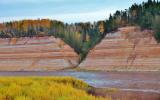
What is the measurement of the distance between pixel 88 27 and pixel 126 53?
4465cm

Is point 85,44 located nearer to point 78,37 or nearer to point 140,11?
point 78,37

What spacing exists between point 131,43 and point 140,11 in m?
17.4

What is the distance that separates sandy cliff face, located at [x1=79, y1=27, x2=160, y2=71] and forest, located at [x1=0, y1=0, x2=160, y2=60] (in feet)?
7.06

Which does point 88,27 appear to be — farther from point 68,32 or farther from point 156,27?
point 156,27

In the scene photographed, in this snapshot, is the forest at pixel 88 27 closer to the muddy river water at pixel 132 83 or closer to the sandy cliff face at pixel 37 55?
the sandy cliff face at pixel 37 55

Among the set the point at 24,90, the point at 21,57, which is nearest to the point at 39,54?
the point at 21,57

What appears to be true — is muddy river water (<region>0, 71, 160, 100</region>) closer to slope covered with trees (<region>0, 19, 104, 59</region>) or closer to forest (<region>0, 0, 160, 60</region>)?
forest (<region>0, 0, 160, 60</region>)

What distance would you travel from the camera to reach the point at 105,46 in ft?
329

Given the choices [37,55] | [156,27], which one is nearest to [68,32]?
[37,55]

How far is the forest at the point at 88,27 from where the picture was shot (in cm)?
10404

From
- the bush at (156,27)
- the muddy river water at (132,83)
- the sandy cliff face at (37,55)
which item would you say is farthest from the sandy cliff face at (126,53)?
the muddy river water at (132,83)

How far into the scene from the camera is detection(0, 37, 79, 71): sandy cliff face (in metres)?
105

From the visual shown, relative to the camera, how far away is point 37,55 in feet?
360

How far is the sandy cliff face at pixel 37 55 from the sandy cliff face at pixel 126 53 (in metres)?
6.13
